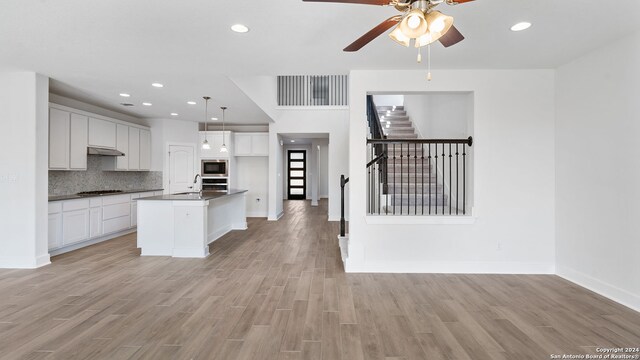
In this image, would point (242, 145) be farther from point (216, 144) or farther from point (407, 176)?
point (407, 176)

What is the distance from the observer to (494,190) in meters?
3.69

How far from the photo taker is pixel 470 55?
3248 mm

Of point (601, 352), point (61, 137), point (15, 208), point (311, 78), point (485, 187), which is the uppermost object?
point (311, 78)

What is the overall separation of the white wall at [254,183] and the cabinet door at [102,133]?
3172 mm

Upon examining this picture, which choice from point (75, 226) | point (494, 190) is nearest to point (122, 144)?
point (75, 226)

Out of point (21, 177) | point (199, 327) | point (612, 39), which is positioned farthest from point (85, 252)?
point (612, 39)

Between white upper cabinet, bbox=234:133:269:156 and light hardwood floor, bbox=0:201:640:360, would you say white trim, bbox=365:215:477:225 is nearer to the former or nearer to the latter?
light hardwood floor, bbox=0:201:640:360

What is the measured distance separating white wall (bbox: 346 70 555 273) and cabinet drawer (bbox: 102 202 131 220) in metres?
4.53

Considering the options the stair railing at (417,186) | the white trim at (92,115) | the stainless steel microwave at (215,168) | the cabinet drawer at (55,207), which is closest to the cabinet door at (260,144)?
the stainless steel microwave at (215,168)

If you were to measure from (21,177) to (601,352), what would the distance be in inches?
248

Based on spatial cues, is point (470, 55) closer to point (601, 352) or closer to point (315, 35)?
point (315, 35)

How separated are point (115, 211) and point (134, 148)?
158cm

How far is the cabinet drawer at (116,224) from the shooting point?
524 cm

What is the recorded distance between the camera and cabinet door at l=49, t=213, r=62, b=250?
14.0ft
